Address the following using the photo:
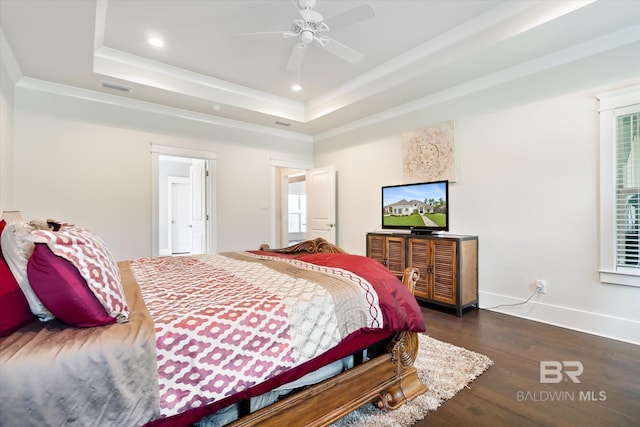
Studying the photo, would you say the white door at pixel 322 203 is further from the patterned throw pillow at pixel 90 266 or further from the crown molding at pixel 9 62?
the patterned throw pillow at pixel 90 266

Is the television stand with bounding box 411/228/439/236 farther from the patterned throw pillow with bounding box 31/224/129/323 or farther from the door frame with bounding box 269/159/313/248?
the patterned throw pillow with bounding box 31/224/129/323

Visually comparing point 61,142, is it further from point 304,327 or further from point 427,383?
point 427,383

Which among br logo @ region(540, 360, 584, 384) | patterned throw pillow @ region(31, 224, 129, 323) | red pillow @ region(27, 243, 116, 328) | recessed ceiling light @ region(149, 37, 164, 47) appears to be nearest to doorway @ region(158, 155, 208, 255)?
recessed ceiling light @ region(149, 37, 164, 47)

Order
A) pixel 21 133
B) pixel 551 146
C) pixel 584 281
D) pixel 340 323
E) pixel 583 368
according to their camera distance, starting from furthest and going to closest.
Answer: pixel 21 133, pixel 551 146, pixel 584 281, pixel 583 368, pixel 340 323

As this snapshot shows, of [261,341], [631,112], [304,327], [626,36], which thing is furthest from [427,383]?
[626,36]

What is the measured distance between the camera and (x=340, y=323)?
1.38 metres

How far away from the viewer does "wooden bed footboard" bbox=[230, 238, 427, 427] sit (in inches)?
48.8

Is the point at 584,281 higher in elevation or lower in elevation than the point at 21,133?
lower

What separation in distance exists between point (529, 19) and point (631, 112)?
3.86ft

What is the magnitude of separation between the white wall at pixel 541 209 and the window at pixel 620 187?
7 centimetres

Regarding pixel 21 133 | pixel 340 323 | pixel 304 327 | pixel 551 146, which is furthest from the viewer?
pixel 21 133

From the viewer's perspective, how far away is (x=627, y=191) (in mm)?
2568

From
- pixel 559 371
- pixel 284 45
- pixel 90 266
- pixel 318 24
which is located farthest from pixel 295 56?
pixel 559 371

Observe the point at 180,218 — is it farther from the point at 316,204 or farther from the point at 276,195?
the point at 316,204
